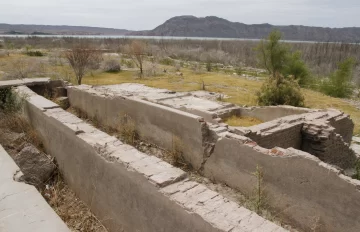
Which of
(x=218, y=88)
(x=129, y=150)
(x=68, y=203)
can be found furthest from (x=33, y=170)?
(x=218, y=88)

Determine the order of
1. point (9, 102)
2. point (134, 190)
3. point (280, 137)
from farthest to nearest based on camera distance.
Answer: point (9, 102)
point (280, 137)
point (134, 190)

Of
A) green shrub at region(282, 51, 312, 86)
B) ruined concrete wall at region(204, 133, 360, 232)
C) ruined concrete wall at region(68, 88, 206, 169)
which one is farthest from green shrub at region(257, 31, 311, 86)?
ruined concrete wall at region(204, 133, 360, 232)

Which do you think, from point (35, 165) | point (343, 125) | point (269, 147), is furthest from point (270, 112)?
point (35, 165)

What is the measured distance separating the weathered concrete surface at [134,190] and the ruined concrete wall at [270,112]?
21.7ft

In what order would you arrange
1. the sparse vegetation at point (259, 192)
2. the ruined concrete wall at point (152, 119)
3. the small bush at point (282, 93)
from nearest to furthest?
1. the sparse vegetation at point (259, 192)
2. the ruined concrete wall at point (152, 119)
3. the small bush at point (282, 93)

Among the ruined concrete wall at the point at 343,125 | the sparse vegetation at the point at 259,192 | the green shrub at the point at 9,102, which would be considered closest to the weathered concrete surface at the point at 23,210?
Answer: the sparse vegetation at the point at 259,192

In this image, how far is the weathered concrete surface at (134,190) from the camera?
116 inches

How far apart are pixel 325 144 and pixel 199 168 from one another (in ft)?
11.0

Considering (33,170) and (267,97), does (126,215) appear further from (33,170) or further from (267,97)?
(267,97)

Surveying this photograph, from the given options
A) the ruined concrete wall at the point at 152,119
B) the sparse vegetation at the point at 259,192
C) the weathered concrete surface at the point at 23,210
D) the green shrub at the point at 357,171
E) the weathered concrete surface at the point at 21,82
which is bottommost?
the green shrub at the point at 357,171

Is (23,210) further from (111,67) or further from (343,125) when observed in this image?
(111,67)

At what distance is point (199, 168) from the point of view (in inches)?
259

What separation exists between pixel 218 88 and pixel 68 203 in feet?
52.7

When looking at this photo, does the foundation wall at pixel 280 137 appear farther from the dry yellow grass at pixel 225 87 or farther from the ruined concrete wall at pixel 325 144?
the dry yellow grass at pixel 225 87
